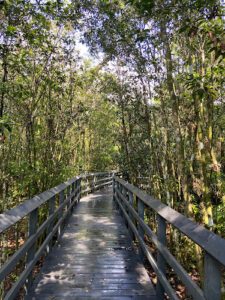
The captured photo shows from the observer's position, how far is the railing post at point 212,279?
4.40ft

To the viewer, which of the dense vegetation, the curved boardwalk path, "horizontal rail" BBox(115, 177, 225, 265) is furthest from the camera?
the dense vegetation

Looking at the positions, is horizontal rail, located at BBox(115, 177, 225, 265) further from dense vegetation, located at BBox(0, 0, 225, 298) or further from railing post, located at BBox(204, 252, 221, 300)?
dense vegetation, located at BBox(0, 0, 225, 298)

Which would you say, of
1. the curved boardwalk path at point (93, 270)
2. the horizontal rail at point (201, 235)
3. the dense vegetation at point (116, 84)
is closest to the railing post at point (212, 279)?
the horizontal rail at point (201, 235)

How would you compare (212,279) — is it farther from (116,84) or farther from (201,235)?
(116,84)

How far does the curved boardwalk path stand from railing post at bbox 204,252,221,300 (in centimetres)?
157

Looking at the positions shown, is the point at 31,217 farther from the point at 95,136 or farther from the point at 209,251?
the point at 95,136

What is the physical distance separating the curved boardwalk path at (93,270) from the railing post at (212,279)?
157 centimetres

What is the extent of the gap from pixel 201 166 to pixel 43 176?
400cm

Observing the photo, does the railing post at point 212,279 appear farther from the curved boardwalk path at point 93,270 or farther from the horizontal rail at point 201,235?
the curved boardwalk path at point 93,270

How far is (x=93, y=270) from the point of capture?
342 cm

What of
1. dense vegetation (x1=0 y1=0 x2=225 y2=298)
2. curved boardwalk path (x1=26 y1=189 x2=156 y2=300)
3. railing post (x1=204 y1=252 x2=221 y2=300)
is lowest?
curved boardwalk path (x1=26 y1=189 x2=156 y2=300)

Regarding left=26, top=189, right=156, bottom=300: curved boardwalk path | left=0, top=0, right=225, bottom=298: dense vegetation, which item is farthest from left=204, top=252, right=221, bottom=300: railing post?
left=0, top=0, right=225, bottom=298: dense vegetation

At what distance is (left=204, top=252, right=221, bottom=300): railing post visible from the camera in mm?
1340

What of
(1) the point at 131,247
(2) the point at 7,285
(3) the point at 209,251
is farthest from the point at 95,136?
(3) the point at 209,251
